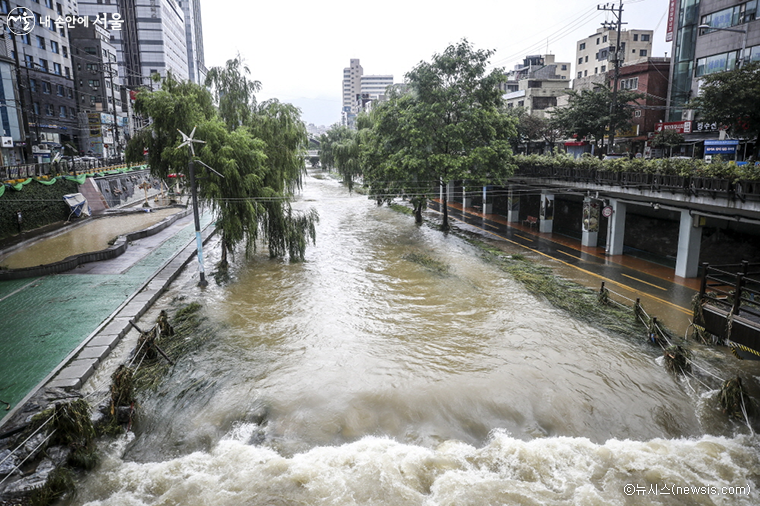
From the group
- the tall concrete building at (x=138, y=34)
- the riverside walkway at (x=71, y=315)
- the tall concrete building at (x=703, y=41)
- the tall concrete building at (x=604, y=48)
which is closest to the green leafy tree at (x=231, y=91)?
the riverside walkway at (x=71, y=315)

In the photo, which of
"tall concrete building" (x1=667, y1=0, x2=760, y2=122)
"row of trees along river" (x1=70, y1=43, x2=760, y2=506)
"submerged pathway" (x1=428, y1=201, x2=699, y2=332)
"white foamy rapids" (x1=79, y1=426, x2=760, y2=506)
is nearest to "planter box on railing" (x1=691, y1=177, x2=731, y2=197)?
"submerged pathway" (x1=428, y1=201, x2=699, y2=332)

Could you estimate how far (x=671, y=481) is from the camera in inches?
340

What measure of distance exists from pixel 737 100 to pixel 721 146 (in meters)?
9.19

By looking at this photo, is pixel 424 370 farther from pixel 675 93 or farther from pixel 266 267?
pixel 675 93

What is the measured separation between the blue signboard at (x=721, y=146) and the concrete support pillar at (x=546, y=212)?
36.8 feet

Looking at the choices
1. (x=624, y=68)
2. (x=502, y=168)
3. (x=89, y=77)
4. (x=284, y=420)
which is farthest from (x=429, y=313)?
(x=89, y=77)

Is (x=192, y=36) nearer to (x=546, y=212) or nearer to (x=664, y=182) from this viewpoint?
(x=546, y=212)

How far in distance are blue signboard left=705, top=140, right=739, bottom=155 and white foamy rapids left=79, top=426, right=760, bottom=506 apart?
→ 28.4 metres

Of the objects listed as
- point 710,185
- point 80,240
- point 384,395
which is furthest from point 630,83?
point 80,240

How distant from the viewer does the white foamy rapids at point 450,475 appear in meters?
8.23

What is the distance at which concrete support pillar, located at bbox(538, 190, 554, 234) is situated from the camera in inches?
1253

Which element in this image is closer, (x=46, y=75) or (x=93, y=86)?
(x=46, y=75)

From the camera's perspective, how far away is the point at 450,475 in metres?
8.73

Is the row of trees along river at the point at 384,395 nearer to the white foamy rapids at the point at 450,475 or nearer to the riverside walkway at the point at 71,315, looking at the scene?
the white foamy rapids at the point at 450,475
